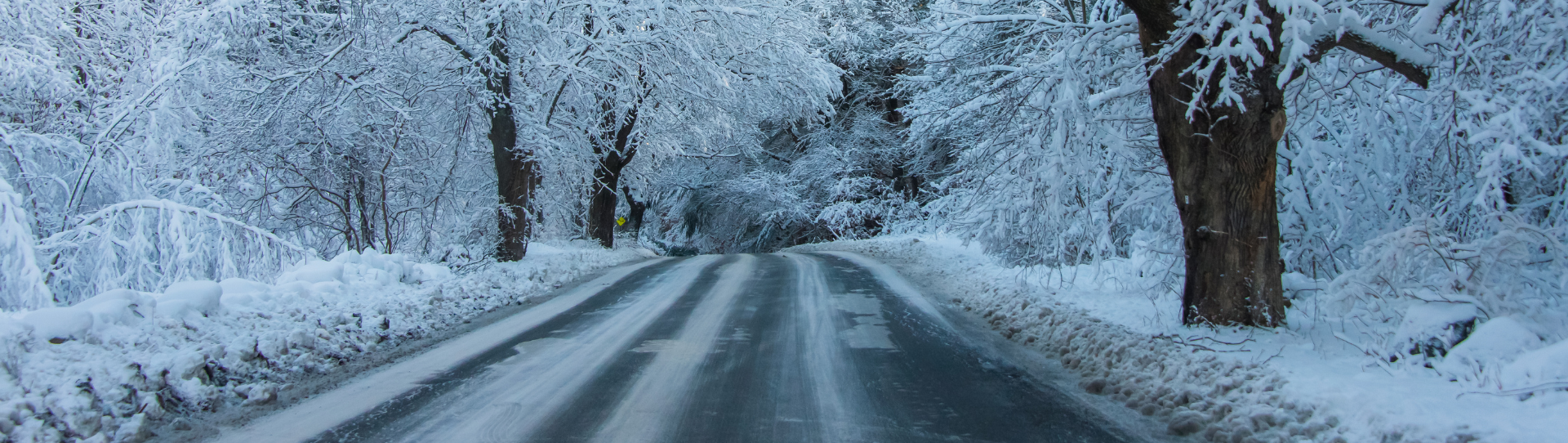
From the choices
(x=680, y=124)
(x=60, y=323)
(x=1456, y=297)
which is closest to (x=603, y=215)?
(x=680, y=124)

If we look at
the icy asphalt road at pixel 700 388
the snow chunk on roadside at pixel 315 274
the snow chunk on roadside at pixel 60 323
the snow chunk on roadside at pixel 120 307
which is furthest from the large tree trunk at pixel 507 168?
the snow chunk on roadside at pixel 60 323

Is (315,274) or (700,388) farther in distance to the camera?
(315,274)

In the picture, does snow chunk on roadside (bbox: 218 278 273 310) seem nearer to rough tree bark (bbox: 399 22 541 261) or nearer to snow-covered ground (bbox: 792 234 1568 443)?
snow-covered ground (bbox: 792 234 1568 443)

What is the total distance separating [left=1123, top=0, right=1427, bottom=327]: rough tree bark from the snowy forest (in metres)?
0.02

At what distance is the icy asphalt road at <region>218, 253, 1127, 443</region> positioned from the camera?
372 centimetres

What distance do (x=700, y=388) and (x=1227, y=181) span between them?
12.0ft

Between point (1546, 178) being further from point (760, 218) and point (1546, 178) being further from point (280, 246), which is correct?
point (760, 218)

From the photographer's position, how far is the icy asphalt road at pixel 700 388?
3725 millimetres

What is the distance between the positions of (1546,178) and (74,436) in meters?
8.06

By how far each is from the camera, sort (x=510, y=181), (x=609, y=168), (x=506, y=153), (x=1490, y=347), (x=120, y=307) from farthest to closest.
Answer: (x=609, y=168), (x=510, y=181), (x=506, y=153), (x=120, y=307), (x=1490, y=347)

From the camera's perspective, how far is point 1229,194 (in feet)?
16.9

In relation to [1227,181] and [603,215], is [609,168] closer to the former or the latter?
[603,215]

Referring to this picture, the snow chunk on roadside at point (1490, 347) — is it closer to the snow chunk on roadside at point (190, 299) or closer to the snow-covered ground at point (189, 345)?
the snow-covered ground at point (189, 345)

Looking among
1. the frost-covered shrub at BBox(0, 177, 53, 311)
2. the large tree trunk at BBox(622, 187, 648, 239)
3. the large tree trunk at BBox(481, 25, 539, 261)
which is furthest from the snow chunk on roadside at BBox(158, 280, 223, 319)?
the large tree trunk at BBox(622, 187, 648, 239)
